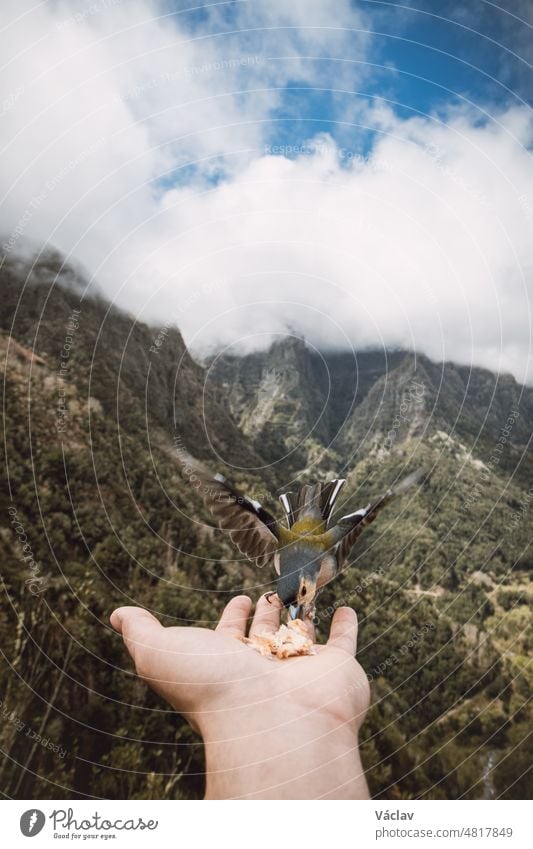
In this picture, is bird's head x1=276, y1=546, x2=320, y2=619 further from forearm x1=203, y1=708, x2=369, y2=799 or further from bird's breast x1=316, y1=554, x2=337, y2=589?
forearm x1=203, y1=708, x2=369, y2=799

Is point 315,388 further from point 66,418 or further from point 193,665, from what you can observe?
point 193,665

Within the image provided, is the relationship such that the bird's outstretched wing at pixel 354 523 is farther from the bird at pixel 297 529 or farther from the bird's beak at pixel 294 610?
the bird's beak at pixel 294 610

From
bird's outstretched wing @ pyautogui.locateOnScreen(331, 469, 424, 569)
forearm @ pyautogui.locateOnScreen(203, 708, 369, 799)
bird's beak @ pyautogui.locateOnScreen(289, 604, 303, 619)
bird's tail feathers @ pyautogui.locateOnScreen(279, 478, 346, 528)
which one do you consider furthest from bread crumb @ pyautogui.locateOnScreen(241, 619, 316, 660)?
bird's tail feathers @ pyautogui.locateOnScreen(279, 478, 346, 528)

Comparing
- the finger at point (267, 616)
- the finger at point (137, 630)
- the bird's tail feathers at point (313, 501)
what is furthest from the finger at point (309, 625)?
the finger at point (137, 630)

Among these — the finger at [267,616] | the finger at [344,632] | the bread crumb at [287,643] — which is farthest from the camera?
the finger at [267,616]

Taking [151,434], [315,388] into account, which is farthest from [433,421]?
[151,434]

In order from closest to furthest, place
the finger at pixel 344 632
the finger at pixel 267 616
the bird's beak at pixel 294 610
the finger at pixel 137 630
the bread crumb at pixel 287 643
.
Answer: the finger at pixel 137 630
the bread crumb at pixel 287 643
the bird's beak at pixel 294 610
the finger at pixel 344 632
the finger at pixel 267 616
